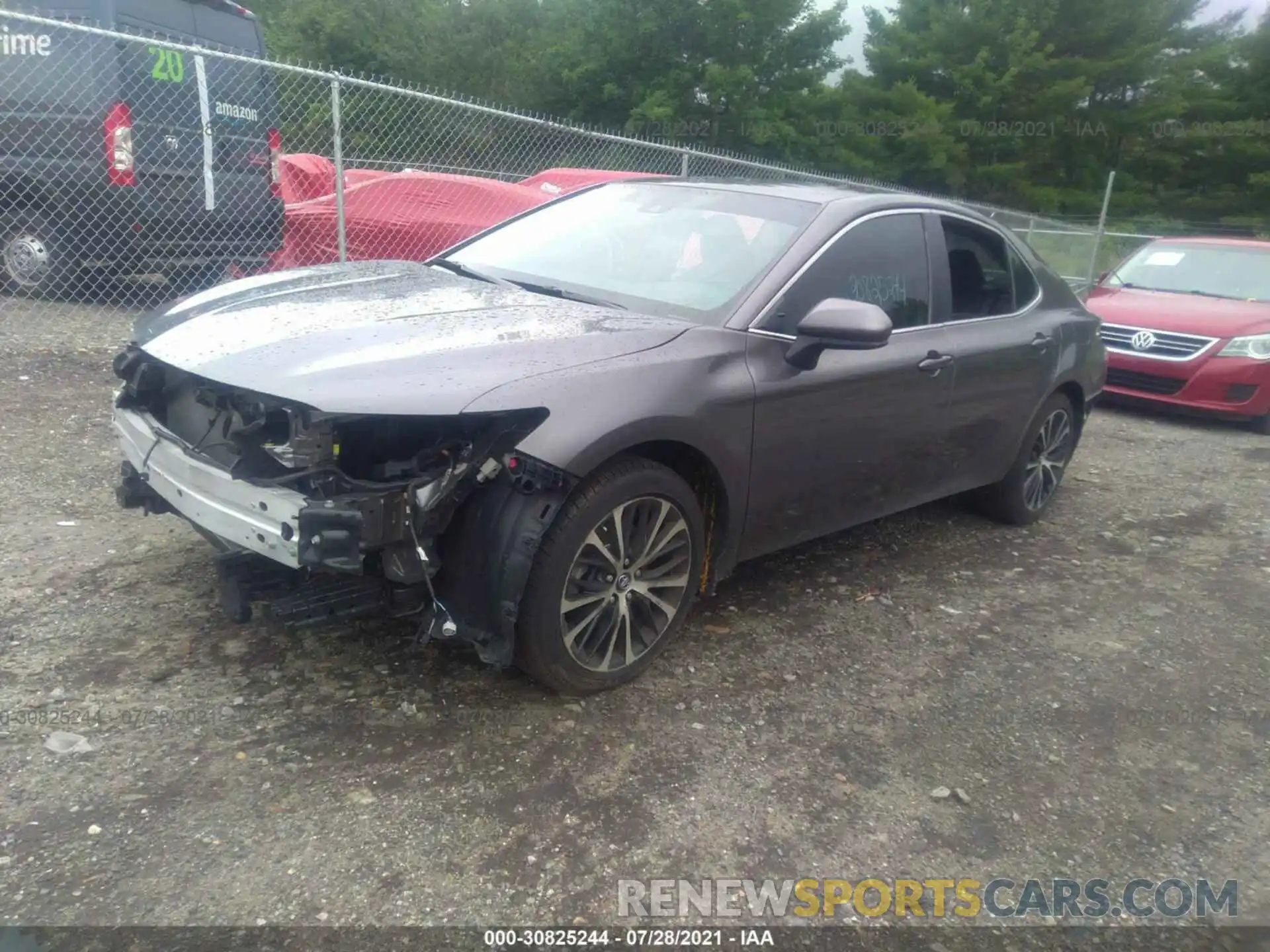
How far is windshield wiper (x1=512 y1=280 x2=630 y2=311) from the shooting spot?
3553 millimetres

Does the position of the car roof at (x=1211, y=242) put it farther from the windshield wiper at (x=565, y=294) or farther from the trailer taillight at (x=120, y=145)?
the trailer taillight at (x=120, y=145)

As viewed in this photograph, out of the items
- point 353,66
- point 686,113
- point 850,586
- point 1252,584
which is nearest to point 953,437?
point 850,586

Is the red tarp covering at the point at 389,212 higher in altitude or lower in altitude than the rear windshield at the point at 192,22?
lower

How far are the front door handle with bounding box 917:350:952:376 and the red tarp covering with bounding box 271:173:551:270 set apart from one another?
4763 millimetres

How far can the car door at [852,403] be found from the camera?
136 inches

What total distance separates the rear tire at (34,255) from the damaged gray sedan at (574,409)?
17.2ft

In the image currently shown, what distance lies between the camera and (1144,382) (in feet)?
27.7

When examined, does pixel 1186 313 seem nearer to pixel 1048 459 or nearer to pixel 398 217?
pixel 1048 459

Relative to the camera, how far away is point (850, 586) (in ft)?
14.2

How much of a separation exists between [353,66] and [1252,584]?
1333 inches

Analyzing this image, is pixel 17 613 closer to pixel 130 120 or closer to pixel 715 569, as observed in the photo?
pixel 715 569

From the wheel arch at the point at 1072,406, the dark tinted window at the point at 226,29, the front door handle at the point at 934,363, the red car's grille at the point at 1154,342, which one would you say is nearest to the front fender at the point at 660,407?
the front door handle at the point at 934,363

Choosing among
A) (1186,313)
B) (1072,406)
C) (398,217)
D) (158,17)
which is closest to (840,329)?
(1072,406)

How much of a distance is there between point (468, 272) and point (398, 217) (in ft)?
15.2
